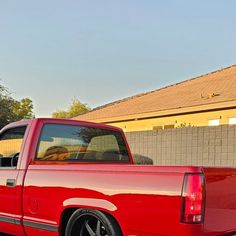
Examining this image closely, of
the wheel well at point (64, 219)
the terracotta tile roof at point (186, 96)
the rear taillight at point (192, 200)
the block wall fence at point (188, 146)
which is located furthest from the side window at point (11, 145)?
the terracotta tile roof at point (186, 96)

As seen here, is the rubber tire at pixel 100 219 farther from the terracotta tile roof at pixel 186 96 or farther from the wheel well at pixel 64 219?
the terracotta tile roof at pixel 186 96

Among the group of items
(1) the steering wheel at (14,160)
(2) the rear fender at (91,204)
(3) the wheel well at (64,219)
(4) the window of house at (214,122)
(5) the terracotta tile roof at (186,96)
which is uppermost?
(5) the terracotta tile roof at (186,96)

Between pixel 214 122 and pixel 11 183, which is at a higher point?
pixel 214 122

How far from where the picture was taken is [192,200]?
383cm

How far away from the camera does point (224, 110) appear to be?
17.6 meters

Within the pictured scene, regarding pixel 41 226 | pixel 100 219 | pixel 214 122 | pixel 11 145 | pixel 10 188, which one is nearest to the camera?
pixel 100 219

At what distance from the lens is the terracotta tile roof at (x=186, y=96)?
61.7 ft

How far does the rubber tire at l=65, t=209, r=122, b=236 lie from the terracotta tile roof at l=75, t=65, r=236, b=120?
43.4ft

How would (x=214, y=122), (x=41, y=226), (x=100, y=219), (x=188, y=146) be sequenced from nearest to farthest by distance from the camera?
(x=100, y=219) < (x=41, y=226) < (x=188, y=146) < (x=214, y=122)

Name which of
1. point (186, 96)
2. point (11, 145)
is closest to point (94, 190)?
point (11, 145)

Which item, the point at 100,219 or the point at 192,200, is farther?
the point at 100,219

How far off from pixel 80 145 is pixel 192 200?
106 inches

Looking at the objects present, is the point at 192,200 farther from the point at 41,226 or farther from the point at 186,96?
the point at 186,96

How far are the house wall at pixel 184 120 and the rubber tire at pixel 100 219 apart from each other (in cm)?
1336
